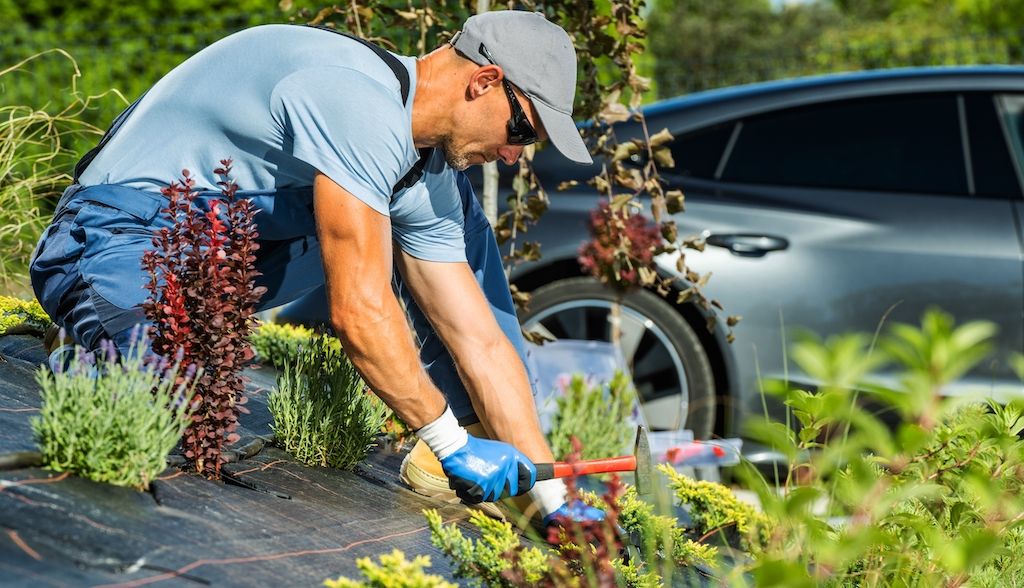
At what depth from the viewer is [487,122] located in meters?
2.79

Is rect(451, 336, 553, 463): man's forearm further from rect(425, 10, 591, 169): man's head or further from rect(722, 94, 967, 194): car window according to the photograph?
rect(722, 94, 967, 194): car window

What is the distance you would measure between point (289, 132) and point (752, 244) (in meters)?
2.28

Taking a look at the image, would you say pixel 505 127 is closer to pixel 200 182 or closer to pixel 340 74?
pixel 340 74

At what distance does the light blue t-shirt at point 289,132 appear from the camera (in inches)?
102

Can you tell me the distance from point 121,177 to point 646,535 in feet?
4.98

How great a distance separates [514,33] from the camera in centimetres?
275

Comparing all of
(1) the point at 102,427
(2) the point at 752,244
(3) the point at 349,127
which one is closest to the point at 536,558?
(1) the point at 102,427

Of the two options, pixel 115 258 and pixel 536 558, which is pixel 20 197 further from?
pixel 536 558

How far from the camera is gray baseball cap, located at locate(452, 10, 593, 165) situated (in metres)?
2.73

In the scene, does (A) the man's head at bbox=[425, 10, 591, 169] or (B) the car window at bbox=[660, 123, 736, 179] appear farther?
(B) the car window at bbox=[660, 123, 736, 179]

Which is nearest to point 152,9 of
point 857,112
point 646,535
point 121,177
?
point 857,112

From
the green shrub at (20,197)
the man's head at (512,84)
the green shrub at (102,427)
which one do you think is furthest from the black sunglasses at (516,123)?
the green shrub at (20,197)

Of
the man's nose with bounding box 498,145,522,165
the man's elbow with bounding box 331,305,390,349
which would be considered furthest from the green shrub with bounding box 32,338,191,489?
the man's nose with bounding box 498,145,522,165

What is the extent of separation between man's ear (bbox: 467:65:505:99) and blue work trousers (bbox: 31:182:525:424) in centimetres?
53
